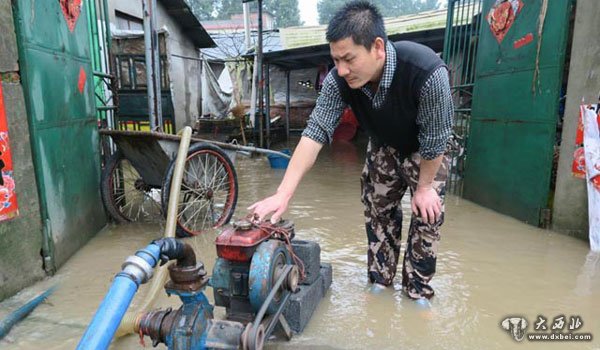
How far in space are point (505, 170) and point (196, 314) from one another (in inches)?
168

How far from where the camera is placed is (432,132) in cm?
213

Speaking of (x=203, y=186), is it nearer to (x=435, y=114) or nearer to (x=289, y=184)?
(x=289, y=184)

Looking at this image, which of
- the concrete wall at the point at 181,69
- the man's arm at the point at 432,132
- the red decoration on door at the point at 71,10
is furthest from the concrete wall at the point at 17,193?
the concrete wall at the point at 181,69

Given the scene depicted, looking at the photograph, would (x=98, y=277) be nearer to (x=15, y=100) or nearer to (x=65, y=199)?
(x=65, y=199)

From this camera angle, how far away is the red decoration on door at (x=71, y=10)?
348cm

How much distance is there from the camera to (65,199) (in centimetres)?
330

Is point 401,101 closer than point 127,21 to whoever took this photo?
Yes

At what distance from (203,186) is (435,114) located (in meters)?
2.63

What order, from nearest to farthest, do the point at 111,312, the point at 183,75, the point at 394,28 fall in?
the point at 111,312, the point at 394,28, the point at 183,75

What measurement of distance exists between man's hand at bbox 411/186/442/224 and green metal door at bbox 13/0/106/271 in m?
2.62

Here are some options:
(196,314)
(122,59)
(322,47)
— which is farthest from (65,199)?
(322,47)

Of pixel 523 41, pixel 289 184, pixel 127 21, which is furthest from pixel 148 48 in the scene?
pixel 127 21

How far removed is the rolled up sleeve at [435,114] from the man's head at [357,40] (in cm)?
30

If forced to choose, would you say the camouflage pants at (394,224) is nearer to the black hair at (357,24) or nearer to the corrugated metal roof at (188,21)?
the black hair at (357,24)
